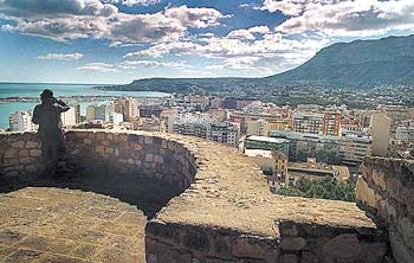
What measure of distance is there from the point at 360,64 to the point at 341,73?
416 inches

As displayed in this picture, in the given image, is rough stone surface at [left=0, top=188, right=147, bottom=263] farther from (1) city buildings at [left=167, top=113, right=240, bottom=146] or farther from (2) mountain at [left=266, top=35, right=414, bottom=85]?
(2) mountain at [left=266, top=35, right=414, bottom=85]

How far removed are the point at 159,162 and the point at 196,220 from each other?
2.87m

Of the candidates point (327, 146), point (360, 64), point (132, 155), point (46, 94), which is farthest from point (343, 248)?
point (360, 64)

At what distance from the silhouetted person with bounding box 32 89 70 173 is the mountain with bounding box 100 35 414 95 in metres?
87.8

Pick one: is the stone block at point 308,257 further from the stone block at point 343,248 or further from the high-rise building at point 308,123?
the high-rise building at point 308,123

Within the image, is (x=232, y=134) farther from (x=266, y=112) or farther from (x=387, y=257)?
(x=387, y=257)

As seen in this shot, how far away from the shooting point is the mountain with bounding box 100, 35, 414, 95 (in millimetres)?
97625

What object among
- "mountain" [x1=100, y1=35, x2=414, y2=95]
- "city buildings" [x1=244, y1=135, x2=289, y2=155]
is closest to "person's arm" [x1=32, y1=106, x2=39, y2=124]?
"city buildings" [x1=244, y1=135, x2=289, y2=155]

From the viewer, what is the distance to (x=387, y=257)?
223 centimetres

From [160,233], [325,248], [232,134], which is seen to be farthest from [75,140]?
[232,134]

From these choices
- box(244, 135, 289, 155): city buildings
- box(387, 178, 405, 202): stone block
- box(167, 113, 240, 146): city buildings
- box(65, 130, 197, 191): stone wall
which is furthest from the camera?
box(167, 113, 240, 146): city buildings

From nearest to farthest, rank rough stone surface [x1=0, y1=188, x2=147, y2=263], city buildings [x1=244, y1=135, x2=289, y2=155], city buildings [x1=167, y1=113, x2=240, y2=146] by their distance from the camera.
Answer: rough stone surface [x1=0, y1=188, x2=147, y2=263] → city buildings [x1=244, y1=135, x2=289, y2=155] → city buildings [x1=167, y1=113, x2=240, y2=146]

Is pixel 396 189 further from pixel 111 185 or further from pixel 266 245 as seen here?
pixel 111 185

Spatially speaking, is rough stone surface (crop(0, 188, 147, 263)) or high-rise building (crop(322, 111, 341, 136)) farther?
high-rise building (crop(322, 111, 341, 136))
